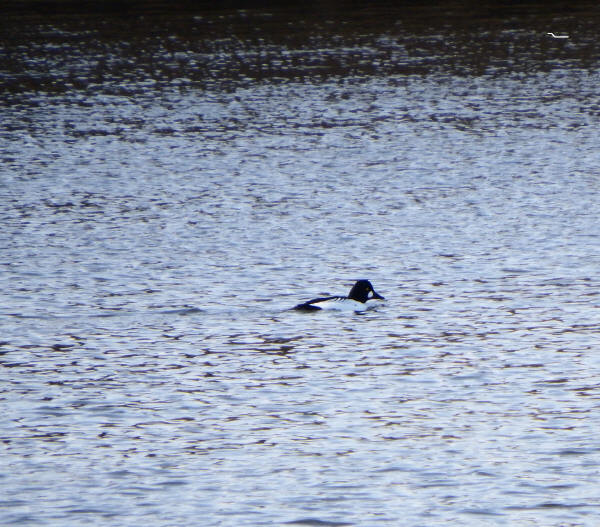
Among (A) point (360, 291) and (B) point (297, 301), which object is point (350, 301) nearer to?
(A) point (360, 291)

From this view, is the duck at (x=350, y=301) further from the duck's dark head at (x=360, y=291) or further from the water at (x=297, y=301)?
the water at (x=297, y=301)

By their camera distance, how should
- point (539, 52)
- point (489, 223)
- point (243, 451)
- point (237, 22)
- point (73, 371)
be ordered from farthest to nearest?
point (237, 22) → point (539, 52) → point (489, 223) → point (73, 371) → point (243, 451)

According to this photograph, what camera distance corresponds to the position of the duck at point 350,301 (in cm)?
2400

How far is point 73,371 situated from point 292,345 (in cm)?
371

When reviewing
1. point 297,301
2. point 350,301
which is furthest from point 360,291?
point 297,301

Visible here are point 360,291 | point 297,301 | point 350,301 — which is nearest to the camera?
point 350,301

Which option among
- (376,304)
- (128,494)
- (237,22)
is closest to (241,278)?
(376,304)

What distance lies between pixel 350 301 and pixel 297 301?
4.46ft

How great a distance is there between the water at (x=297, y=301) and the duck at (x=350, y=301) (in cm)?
23

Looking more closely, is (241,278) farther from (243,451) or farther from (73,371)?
(243,451)

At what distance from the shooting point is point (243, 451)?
1723 cm

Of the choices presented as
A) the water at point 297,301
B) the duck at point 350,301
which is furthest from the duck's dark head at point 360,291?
the water at point 297,301

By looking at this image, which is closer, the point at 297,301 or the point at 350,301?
the point at 350,301

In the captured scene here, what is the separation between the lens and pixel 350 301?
24.2 meters
